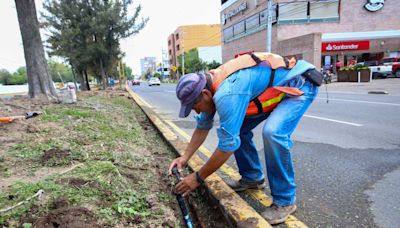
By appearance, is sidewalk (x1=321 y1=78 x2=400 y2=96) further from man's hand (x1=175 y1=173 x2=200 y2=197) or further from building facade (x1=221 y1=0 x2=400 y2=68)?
man's hand (x1=175 y1=173 x2=200 y2=197)

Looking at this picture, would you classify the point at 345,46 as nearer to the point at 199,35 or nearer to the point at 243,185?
the point at 243,185

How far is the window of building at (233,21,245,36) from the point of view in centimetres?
3459

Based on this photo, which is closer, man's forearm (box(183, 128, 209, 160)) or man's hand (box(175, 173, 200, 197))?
man's hand (box(175, 173, 200, 197))

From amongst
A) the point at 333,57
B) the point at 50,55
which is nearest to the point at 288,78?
the point at 50,55

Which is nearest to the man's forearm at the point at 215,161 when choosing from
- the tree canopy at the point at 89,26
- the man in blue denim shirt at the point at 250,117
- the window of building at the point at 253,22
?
the man in blue denim shirt at the point at 250,117

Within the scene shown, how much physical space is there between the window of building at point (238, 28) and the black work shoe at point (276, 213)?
112 ft

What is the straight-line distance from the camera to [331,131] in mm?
5207

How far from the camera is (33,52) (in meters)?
7.76

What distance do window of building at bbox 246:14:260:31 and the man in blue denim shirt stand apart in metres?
30.5

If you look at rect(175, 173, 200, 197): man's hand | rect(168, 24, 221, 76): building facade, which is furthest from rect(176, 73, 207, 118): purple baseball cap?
rect(168, 24, 221, 76): building facade

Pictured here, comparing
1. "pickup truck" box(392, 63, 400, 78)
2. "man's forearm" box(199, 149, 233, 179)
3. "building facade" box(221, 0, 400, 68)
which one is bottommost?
"man's forearm" box(199, 149, 233, 179)

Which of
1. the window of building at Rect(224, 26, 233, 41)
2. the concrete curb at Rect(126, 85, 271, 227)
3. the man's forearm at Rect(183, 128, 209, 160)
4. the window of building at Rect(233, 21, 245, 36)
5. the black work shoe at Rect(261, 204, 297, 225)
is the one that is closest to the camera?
the concrete curb at Rect(126, 85, 271, 227)

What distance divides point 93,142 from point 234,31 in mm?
35760

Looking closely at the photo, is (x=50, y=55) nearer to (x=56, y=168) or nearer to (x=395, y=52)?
(x=56, y=168)
